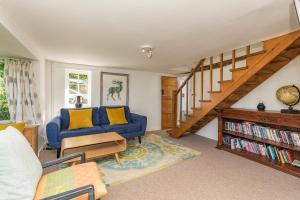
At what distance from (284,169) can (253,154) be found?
53 centimetres

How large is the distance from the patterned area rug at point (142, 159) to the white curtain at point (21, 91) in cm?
174

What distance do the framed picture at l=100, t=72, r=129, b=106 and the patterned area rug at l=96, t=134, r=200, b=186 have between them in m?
1.33

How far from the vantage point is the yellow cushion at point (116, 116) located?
376 cm

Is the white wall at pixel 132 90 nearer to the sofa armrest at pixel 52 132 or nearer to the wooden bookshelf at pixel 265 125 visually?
the sofa armrest at pixel 52 132

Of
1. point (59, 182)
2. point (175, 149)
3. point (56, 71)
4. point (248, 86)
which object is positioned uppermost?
point (56, 71)

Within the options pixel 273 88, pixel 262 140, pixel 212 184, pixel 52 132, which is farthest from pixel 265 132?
pixel 52 132

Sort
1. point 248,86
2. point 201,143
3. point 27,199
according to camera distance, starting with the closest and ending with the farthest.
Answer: point 27,199, point 248,86, point 201,143

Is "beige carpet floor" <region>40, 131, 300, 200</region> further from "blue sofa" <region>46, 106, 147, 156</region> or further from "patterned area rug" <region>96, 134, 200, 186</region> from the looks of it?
"blue sofa" <region>46, 106, 147, 156</region>

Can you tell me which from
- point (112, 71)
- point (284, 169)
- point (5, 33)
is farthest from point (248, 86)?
point (5, 33)

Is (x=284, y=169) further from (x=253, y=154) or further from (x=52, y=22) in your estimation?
(x=52, y=22)

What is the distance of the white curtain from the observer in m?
2.89

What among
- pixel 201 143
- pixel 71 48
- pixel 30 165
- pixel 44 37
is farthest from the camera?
pixel 201 143

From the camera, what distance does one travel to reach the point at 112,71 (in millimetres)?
4402

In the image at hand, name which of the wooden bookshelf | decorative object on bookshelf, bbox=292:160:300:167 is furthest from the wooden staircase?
decorative object on bookshelf, bbox=292:160:300:167
